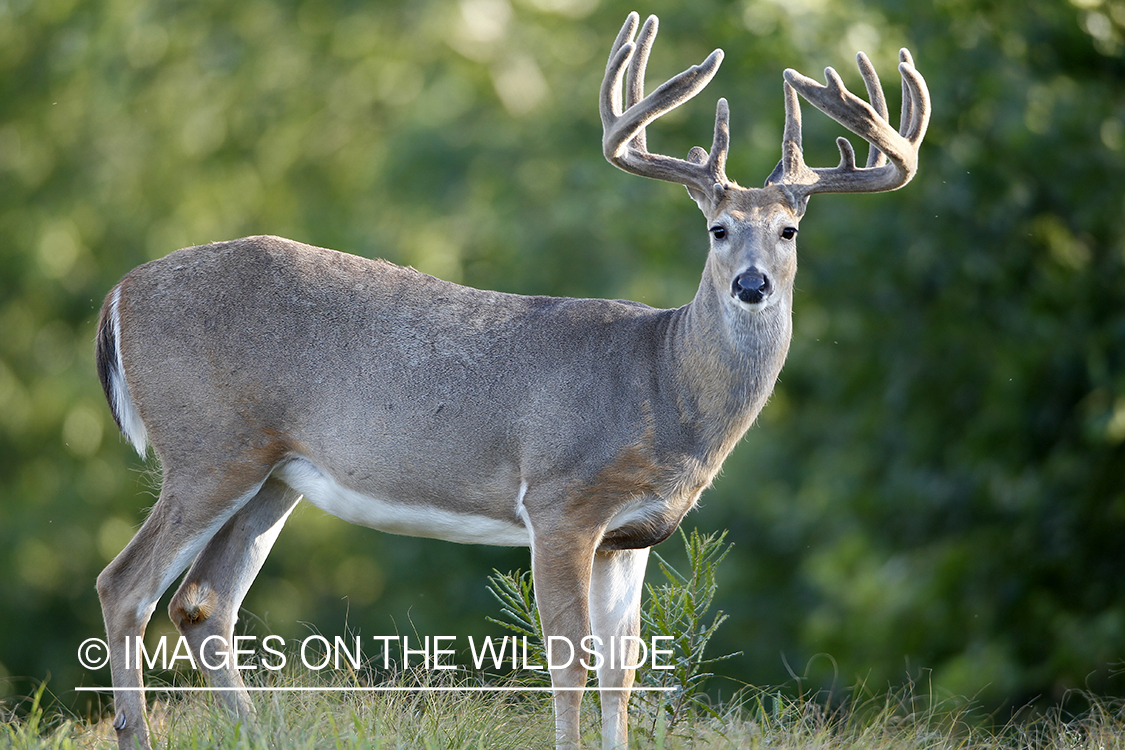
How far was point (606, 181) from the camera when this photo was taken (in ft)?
38.0

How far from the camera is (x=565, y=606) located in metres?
4.61

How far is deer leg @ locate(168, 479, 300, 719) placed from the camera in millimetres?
5105

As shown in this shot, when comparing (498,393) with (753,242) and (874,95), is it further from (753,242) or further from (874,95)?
(874,95)

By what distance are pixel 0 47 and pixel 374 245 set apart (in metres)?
5.28

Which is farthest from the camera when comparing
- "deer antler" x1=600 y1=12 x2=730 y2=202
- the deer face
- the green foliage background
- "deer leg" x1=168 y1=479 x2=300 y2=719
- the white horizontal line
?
the green foliage background

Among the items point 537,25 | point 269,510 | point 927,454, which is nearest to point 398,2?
point 537,25

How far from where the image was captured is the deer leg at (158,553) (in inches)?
188

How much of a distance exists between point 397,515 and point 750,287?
148cm

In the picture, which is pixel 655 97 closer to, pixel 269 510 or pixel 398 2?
pixel 269 510

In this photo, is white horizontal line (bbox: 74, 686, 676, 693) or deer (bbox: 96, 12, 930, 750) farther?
white horizontal line (bbox: 74, 686, 676, 693)

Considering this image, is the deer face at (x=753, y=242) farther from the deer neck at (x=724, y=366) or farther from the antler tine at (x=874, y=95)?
the antler tine at (x=874, y=95)

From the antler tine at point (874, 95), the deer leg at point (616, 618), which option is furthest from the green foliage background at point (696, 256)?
the antler tine at point (874, 95)

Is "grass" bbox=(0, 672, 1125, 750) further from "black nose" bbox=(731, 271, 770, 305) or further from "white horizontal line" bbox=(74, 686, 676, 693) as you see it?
"black nose" bbox=(731, 271, 770, 305)

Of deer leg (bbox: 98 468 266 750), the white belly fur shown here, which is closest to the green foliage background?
deer leg (bbox: 98 468 266 750)
